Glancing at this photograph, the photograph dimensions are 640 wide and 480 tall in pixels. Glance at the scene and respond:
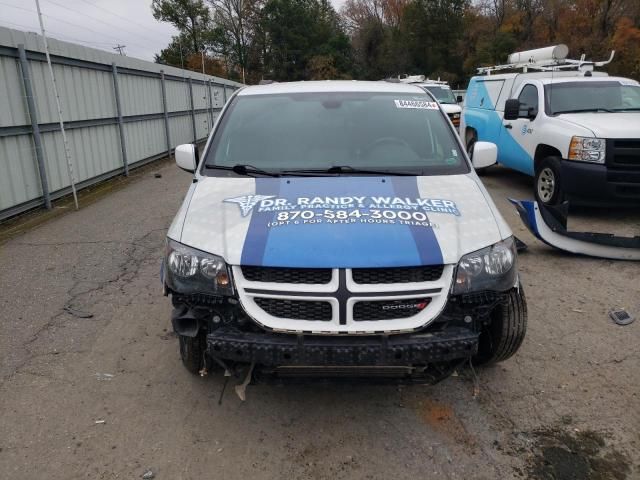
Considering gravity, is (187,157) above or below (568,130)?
above

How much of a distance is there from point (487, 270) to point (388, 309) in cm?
56

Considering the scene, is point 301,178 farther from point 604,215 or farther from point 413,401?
point 604,215

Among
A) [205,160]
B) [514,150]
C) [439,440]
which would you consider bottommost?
[439,440]

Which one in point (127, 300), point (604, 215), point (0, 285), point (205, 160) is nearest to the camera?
point (205, 160)

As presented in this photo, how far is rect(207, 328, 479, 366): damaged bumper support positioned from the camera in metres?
2.53

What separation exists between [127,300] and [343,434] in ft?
8.66

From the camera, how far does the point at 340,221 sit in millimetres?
2779

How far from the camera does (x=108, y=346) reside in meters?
3.86

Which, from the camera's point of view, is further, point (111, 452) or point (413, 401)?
point (413, 401)

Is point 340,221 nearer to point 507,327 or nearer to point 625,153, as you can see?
point 507,327

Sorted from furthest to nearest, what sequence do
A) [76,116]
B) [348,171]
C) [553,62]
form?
[553,62] < [76,116] < [348,171]

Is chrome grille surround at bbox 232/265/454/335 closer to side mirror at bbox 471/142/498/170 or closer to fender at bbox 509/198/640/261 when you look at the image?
side mirror at bbox 471/142/498/170

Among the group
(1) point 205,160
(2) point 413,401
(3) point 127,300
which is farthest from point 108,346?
(2) point 413,401

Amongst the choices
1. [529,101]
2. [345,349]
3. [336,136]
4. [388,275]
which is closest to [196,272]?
Result: [345,349]
